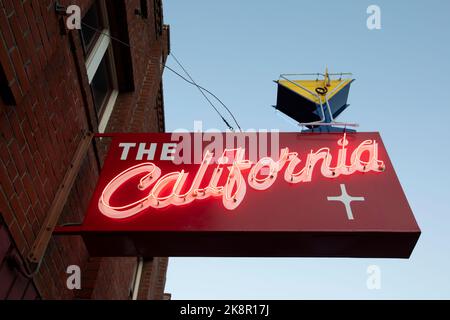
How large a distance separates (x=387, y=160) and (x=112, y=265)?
3.46 meters

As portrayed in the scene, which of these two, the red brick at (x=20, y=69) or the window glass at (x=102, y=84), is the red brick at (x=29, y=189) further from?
the window glass at (x=102, y=84)

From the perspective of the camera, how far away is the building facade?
3.08m

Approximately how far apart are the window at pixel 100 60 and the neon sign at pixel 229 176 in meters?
1.68

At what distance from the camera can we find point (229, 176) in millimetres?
4020

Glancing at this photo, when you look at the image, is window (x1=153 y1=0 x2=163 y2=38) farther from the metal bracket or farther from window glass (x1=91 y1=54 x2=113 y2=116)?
the metal bracket

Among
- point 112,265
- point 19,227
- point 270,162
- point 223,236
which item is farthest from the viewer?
point 112,265

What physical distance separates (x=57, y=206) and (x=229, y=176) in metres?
1.48

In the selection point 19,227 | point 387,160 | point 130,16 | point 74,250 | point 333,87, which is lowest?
point 19,227

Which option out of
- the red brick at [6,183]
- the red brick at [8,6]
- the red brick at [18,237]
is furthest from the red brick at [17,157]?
the red brick at [8,6]

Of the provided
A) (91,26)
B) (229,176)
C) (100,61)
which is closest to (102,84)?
(100,61)

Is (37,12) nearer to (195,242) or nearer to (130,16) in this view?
(195,242)

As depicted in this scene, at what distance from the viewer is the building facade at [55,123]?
3076 mm

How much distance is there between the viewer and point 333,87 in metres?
5.88
